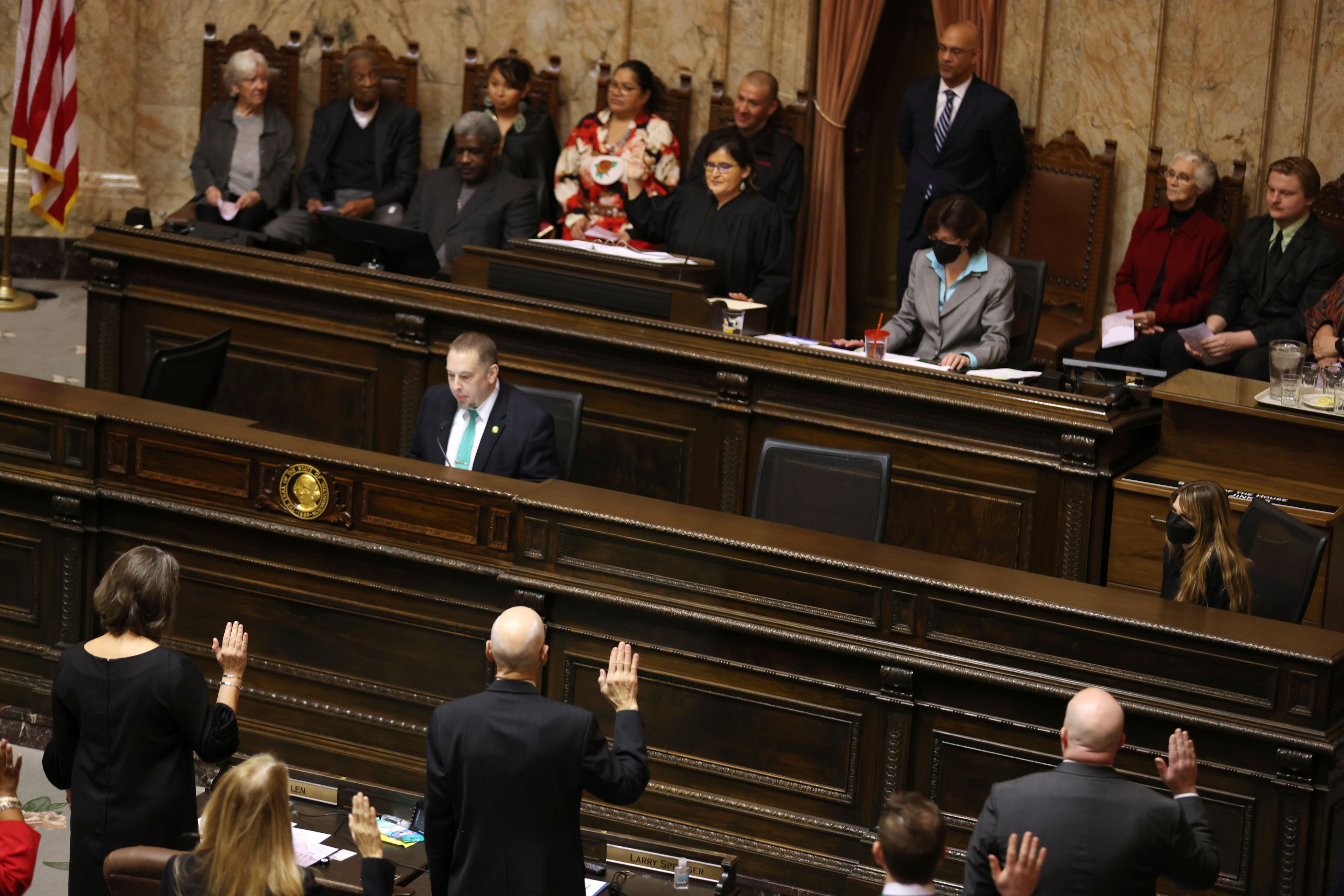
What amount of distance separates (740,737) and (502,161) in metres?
4.88

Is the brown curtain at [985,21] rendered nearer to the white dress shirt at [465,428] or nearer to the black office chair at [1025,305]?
the black office chair at [1025,305]

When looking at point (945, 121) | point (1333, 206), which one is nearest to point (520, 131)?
point (945, 121)

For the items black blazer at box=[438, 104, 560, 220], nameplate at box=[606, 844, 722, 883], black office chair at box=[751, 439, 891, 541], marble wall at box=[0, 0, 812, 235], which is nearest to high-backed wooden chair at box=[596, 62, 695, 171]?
marble wall at box=[0, 0, 812, 235]

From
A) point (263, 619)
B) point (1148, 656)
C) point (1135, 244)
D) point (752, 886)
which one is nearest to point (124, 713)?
point (263, 619)

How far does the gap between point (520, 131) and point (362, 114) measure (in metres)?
1.00

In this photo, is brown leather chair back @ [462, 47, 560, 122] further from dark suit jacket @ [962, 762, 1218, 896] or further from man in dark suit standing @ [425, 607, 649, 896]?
dark suit jacket @ [962, 762, 1218, 896]

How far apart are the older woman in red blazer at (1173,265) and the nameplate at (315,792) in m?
4.56

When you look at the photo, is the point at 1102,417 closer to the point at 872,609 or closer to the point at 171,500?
the point at 872,609

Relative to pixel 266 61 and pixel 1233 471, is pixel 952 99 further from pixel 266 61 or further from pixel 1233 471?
pixel 266 61

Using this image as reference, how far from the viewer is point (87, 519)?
16.0 ft

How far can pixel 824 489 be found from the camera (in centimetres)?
510

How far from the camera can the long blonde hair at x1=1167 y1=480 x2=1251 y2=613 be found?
4.25 m

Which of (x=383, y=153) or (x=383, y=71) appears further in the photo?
(x=383, y=71)

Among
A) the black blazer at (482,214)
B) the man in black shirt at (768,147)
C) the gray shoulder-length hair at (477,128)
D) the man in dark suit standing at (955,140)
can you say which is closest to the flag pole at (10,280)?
the black blazer at (482,214)
